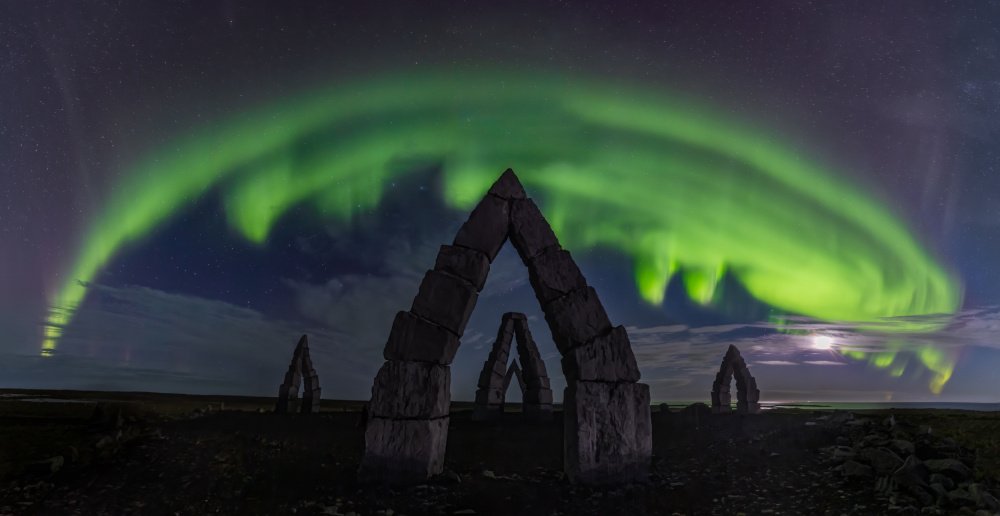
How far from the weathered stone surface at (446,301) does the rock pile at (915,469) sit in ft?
20.0

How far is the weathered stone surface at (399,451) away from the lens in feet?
23.2

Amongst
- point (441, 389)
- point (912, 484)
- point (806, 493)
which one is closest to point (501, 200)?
point (441, 389)

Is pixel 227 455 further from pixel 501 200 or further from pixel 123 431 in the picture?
pixel 501 200

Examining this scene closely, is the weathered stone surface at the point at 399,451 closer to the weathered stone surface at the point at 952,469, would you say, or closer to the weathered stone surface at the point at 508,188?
the weathered stone surface at the point at 508,188

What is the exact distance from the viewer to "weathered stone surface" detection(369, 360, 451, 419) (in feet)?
24.0

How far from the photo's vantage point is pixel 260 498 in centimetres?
675

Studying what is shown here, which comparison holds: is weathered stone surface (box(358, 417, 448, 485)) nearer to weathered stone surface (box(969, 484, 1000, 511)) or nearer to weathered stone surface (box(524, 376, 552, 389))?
weathered stone surface (box(969, 484, 1000, 511))

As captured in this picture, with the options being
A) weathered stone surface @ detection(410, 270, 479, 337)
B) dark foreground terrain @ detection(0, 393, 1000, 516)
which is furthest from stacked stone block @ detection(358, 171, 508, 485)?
dark foreground terrain @ detection(0, 393, 1000, 516)

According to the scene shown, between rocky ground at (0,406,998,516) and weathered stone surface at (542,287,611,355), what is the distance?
2131 mm

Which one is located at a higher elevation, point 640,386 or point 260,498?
point 640,386

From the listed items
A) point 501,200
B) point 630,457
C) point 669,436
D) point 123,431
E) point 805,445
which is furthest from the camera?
point 669,436

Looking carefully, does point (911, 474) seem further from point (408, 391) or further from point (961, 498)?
point (408, 391)

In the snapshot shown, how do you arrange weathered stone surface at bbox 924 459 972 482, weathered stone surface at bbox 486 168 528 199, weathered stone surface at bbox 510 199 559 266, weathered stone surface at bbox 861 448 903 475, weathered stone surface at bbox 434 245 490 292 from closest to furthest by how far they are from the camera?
weathered stone surface at bbox 924 459 972 482, weathered stone surface at bbox 861 448 903 475, weathered stone surface at bbox 434 245 490 292, weathered stone surface at bbox 510 199 559 266, weathered stone surface at bbox 486 168 528 199

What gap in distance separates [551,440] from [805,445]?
5.45 meters
